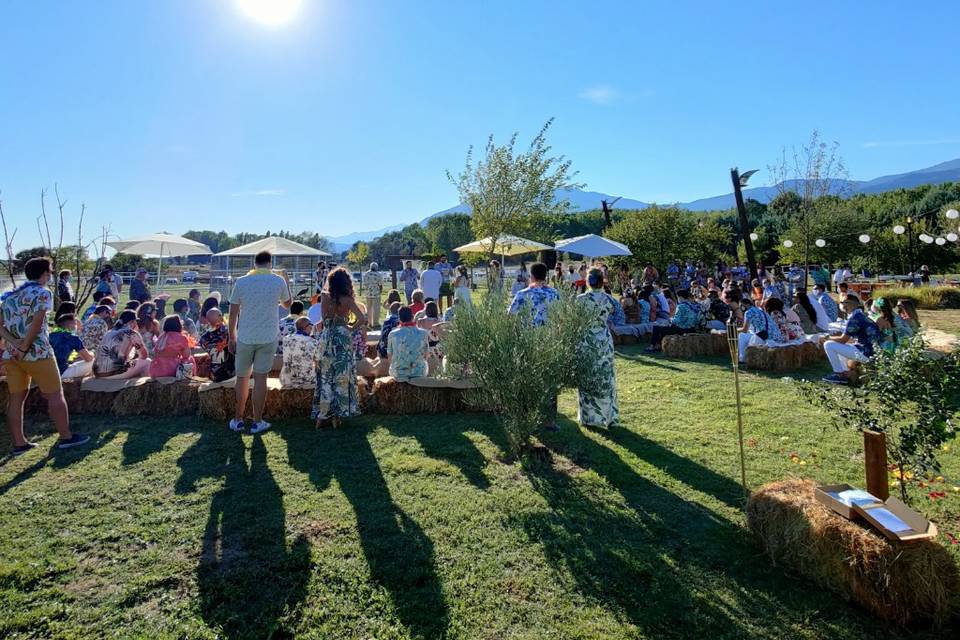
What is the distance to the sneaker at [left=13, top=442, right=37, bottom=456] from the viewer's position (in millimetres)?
5152

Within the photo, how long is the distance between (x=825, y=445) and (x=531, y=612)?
3993 mm

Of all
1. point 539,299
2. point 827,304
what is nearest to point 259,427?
point 539,299

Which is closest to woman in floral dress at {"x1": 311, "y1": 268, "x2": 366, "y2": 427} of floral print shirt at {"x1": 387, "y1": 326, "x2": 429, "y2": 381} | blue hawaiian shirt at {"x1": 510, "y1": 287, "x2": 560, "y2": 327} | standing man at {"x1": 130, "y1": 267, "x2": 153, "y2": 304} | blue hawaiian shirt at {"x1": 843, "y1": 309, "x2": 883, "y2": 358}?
floral print shirt at {"x1": 387, "y1": 326, "x2": 429, "y2": 381}

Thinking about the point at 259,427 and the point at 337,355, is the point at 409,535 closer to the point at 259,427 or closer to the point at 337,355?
the point at 337,355

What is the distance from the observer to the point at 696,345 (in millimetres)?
10078

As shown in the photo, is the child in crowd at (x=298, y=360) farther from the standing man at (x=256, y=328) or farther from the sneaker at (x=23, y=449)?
the sneaker at (x=23, y=449)

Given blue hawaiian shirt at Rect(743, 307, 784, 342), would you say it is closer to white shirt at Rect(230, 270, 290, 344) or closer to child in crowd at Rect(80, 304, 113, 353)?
white shirt at Rect(230, 270, 290, 344)

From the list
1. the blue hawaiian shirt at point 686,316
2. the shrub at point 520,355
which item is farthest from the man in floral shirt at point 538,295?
the blue hawaiian shirt at point 686,316

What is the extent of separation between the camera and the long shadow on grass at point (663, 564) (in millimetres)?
2773

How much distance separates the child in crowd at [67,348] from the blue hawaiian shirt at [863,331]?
10.5 meters

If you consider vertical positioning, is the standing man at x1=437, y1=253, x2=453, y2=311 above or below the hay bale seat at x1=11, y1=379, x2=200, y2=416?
above

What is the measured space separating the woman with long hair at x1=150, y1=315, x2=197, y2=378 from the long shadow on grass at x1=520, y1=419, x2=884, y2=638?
16.6ft

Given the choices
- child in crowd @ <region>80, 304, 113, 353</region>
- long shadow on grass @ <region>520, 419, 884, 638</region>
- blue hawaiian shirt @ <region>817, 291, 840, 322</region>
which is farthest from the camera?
blue hawaiian shirt @ <region>817, 291, 840, 322</region>

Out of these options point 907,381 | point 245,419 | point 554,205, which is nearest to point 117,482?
point 245,419
